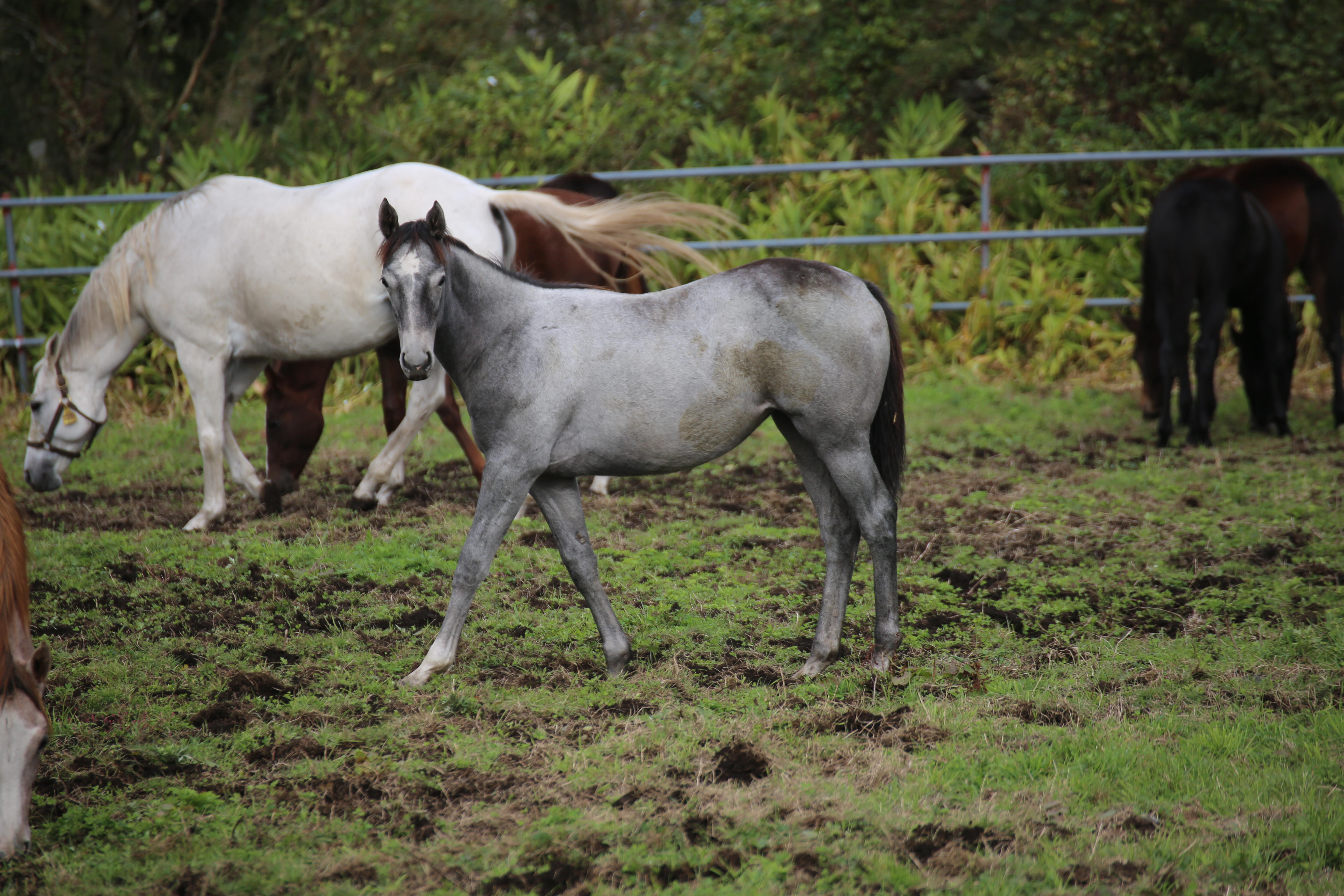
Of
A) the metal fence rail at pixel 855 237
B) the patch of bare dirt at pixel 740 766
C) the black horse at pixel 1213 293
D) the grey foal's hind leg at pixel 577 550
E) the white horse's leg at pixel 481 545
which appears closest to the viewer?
the patch of bare dirt at pixel 740 766

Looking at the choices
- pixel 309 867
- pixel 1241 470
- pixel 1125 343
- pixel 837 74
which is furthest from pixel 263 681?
pixel 837 74

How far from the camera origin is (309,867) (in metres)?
2.80

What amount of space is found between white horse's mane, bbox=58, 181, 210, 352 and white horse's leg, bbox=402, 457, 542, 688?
3.27 m

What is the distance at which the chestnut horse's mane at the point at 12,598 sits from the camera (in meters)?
2.76

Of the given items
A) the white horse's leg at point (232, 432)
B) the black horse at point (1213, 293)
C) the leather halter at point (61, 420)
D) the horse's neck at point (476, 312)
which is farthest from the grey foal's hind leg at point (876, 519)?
the leather halter at point (61, 420)

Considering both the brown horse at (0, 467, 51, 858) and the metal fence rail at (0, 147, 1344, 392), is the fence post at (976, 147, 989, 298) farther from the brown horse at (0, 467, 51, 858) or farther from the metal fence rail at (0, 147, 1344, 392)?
the brown horse at (0, 467, 51, 858)

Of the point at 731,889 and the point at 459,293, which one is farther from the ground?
the point at 459,293

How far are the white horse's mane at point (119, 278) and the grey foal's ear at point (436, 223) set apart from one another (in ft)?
9.85

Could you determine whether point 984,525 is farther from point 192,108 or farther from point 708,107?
point 192,108

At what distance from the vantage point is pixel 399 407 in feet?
22.4

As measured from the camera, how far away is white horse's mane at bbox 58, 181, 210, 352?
6199 millimetres

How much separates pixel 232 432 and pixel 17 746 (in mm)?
4122

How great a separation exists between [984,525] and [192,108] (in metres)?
11.1

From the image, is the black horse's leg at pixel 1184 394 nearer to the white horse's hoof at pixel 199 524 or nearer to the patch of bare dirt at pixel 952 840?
the patch of bare dirt at pixel 952 840
